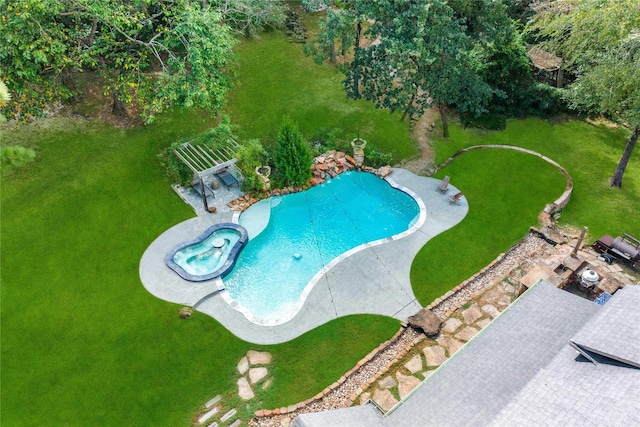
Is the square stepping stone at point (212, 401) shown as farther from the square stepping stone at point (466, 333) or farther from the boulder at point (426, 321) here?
the square stepping stone at point (466, 333)

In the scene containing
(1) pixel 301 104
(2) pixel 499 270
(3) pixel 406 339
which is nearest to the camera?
(3) pixel 406 339

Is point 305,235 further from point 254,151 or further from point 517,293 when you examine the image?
point 517,293

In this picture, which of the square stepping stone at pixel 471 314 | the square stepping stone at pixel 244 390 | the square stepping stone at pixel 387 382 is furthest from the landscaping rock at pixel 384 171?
the square stepping stone at pixel 244 390

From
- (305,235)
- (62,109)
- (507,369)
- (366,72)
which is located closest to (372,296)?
(305,235)

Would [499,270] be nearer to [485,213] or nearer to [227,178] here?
[485,213]

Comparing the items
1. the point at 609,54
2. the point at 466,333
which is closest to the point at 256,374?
the point at 466,333
